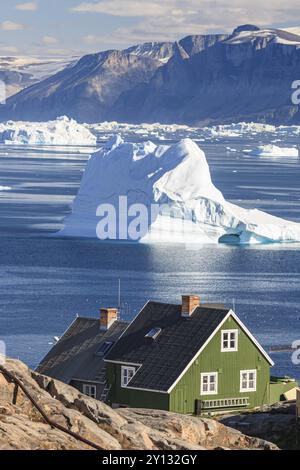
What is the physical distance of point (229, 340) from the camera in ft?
71.5

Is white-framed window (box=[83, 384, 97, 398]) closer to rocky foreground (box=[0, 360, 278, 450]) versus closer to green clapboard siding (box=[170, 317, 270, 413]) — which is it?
green clapboard siding (box=[170, 317, 270, 413])

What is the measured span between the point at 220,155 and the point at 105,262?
390ft

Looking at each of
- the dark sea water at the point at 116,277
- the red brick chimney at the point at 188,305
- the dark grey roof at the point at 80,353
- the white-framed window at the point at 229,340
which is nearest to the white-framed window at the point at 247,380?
the white-framed window at the point at 229,340

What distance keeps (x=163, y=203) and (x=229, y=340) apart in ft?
138

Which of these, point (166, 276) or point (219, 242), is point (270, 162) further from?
point (166, 276)

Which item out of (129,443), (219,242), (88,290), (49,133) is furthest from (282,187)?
(129,443)

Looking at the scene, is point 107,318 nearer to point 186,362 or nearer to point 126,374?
point 126,374

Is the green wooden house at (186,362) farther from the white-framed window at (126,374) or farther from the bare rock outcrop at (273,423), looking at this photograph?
the bare rock outcrop at (273,423)

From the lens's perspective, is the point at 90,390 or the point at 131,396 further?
the point at 90,390

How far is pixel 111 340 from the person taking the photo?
23.3 m

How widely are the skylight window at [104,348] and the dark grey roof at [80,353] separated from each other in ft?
0.19

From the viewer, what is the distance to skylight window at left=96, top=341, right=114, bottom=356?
23.0 m

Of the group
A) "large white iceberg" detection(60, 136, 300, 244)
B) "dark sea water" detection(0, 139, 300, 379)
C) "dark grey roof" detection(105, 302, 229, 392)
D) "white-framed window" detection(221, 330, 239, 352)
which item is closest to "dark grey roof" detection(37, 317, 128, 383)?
"dark grey roof" detection(105, 302, 229, 392)

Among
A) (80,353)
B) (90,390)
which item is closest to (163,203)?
(80,353)
